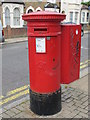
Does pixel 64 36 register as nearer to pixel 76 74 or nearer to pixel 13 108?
pixel 76 74

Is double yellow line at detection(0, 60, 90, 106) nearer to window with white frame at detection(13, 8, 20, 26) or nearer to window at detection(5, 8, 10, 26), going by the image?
window at detection(5, 8, 10, 26)

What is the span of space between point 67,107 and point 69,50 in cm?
116

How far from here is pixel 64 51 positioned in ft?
11.4

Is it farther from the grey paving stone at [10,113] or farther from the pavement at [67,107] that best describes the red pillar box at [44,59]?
the grey paving stone at [10,113]

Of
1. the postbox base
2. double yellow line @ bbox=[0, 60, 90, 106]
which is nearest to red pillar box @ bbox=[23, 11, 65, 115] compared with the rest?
the postbox base

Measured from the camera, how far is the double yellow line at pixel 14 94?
4.18m

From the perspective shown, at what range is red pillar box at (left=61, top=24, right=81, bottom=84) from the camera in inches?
133

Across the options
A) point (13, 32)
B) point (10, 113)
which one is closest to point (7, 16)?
point (13, 32)

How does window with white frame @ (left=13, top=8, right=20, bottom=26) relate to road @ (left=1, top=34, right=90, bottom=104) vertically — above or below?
above

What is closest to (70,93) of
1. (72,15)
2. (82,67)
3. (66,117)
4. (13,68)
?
(66,117)

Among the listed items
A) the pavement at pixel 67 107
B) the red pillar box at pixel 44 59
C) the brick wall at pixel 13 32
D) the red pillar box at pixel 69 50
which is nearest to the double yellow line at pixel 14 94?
the pavement at pixel 67 107

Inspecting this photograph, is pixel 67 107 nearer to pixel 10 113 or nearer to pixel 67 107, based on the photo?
pixel 67 107

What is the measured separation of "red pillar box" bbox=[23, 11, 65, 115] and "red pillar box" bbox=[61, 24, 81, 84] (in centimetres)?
20

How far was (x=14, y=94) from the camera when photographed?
449 centimetres
